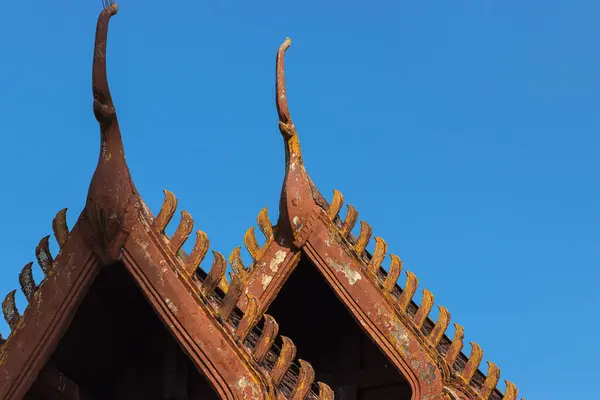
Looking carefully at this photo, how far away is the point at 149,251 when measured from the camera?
14422mm

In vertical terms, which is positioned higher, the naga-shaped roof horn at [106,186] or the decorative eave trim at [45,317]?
the naga-shaped roof horn at [106,186]

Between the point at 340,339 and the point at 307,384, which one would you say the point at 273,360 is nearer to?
the point at 307,384

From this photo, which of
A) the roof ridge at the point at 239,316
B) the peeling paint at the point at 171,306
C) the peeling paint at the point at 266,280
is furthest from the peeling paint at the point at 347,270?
the peeling paint at the point at 171,306

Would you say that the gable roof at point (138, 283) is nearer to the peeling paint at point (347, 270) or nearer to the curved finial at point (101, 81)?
the curved finial at point (101, 81)

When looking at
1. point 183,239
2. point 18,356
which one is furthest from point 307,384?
point 18,356

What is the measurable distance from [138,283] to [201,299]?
0.63 metres

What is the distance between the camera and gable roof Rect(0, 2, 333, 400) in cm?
1416

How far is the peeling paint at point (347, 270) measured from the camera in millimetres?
15680

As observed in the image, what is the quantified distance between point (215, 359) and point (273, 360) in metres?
0.68

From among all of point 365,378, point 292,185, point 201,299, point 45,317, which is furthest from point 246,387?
point 365,378

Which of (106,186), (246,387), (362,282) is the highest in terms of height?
(362,282)

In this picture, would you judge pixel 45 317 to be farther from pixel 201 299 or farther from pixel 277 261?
pixel 277 261

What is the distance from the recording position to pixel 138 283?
14391 mm

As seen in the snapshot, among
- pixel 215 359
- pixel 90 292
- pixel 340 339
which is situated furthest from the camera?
pixel 340 339
